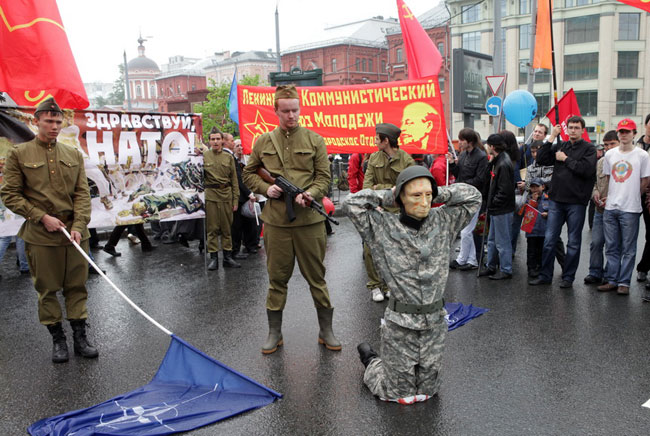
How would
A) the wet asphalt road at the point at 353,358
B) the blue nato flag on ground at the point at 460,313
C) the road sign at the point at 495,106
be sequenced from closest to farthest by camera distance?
the wet asphalt road at the point at 353,358 < the blue nato flag on ground at the point at 460,313 < the road sign at the point at 495,106

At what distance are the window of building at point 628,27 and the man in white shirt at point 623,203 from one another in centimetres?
5605

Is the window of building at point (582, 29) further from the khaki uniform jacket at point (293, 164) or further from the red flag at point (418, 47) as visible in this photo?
the khaki uniform jacket at point (293, 164)

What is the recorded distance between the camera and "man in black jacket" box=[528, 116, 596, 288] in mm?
6516

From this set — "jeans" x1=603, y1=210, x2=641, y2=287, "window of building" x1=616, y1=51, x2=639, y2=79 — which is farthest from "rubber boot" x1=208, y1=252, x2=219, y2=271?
"window of building" x1=616, y1=51, x2=639, y2=79

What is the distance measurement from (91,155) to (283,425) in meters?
5.35

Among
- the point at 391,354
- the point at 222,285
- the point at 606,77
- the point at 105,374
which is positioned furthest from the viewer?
the point at 606,77

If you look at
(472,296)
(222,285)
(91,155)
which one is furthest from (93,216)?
(472,296)

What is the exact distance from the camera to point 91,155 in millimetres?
7582

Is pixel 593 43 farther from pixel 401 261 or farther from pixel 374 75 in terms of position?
pixel 401 261

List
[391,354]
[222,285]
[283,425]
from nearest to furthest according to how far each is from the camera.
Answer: [283,425] → [391,354] → [222,285]

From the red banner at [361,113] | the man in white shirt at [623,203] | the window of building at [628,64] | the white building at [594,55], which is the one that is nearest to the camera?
the man in white shirt at [623,203]

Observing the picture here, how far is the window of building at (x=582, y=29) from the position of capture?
54.2 meters

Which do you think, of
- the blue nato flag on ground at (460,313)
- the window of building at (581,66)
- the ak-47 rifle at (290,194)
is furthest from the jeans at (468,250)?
the window of building at (581,66)

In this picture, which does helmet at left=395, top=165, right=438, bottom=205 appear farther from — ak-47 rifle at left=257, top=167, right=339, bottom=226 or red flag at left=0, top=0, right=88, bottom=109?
red flag at left=0, top=0, right=88, bottom=109
